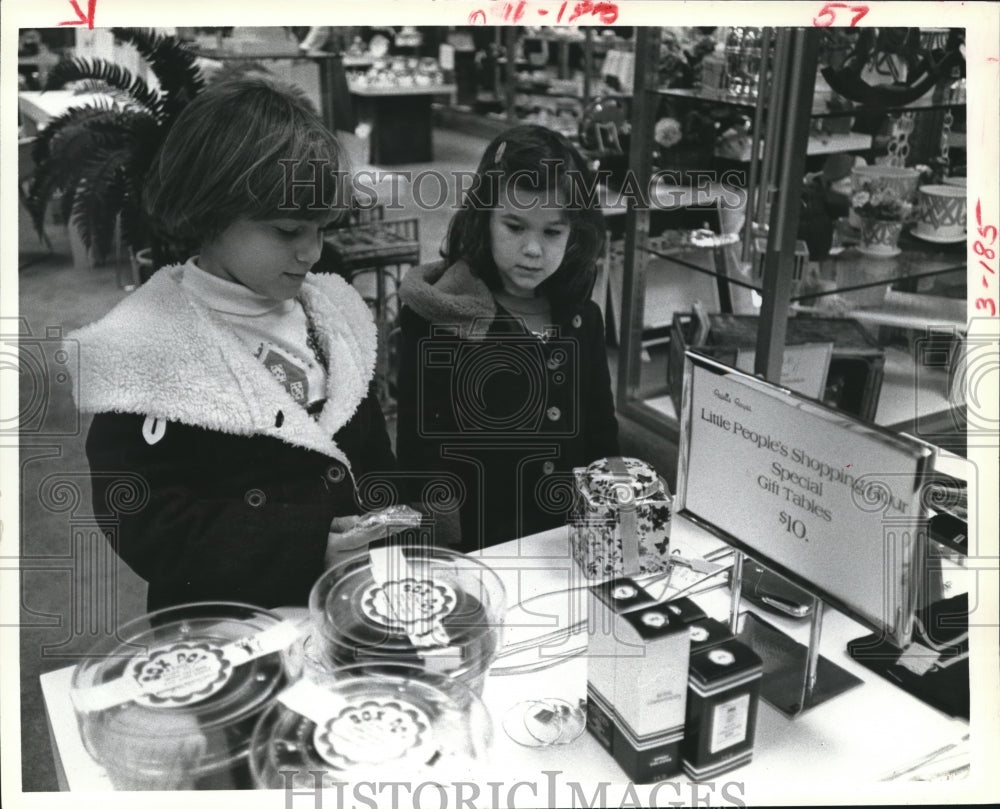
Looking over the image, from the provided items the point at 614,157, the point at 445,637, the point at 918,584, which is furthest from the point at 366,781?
the point at 614,157

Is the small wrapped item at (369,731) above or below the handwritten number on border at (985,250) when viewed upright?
below

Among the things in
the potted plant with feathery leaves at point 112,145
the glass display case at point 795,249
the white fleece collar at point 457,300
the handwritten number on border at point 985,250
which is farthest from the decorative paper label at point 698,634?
the glass display case at point 795,249

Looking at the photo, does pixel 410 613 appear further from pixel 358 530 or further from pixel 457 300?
pixel 457 300

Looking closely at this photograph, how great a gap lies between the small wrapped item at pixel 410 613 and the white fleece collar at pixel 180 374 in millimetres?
203

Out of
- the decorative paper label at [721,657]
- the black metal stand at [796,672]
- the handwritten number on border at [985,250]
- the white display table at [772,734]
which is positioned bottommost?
the white display table at [772,734]

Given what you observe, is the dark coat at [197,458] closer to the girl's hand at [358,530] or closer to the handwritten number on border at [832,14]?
the girl's hand at [358,530]

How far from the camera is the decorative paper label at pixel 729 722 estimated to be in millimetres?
878

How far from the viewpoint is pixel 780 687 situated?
1.00 metres

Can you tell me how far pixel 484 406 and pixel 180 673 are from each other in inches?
24.3

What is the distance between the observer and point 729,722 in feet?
2.92

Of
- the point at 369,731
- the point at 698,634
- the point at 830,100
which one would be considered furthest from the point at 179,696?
the point at 830,100

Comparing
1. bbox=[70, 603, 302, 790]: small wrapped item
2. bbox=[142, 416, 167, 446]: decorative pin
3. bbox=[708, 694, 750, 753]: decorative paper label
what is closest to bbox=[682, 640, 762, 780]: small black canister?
bbox=[708, 694, 750, 753]: decorative paper label

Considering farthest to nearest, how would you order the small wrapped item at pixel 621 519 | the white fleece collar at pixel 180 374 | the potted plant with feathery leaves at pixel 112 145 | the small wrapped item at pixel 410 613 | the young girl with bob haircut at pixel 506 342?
1. the potted plant with feathery leaves at pixel 112 145
2. the young girl with bob haircut at pixel 506 342
3. the small wrapped item at pixel 621 519
4. the white fleece collar at pixel 180 374
5. the small wrapped item at pixel 410 613

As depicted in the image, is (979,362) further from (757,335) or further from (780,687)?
(757,335)
